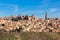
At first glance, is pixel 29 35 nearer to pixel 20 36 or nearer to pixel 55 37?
pixel 20 36

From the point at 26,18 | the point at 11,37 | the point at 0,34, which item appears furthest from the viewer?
the point at 26,18

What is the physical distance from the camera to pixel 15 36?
7831cm

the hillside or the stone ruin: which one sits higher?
the stone ruin

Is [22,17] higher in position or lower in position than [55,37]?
higher

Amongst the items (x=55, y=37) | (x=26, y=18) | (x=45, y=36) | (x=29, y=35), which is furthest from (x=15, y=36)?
(x=26, y=18)

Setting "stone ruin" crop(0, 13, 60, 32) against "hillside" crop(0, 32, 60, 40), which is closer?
"hillside" crop(0, 32, 60, 40)

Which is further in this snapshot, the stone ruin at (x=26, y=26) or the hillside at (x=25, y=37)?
the stone ruin at (x=26, y=26)

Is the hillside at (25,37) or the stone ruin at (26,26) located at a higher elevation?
the stone ruin at (26,26)

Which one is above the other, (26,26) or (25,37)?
(26,26)

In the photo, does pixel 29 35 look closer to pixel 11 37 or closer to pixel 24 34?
pixel 24 34

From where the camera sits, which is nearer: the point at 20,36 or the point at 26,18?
the point at 20,36

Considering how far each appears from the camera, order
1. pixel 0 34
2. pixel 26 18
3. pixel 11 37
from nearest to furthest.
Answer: pixel 11 37
pixel 0 34
pixel 26 18

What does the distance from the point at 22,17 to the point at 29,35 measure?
2577 inches

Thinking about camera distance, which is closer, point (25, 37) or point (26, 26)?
point (25, 37)
